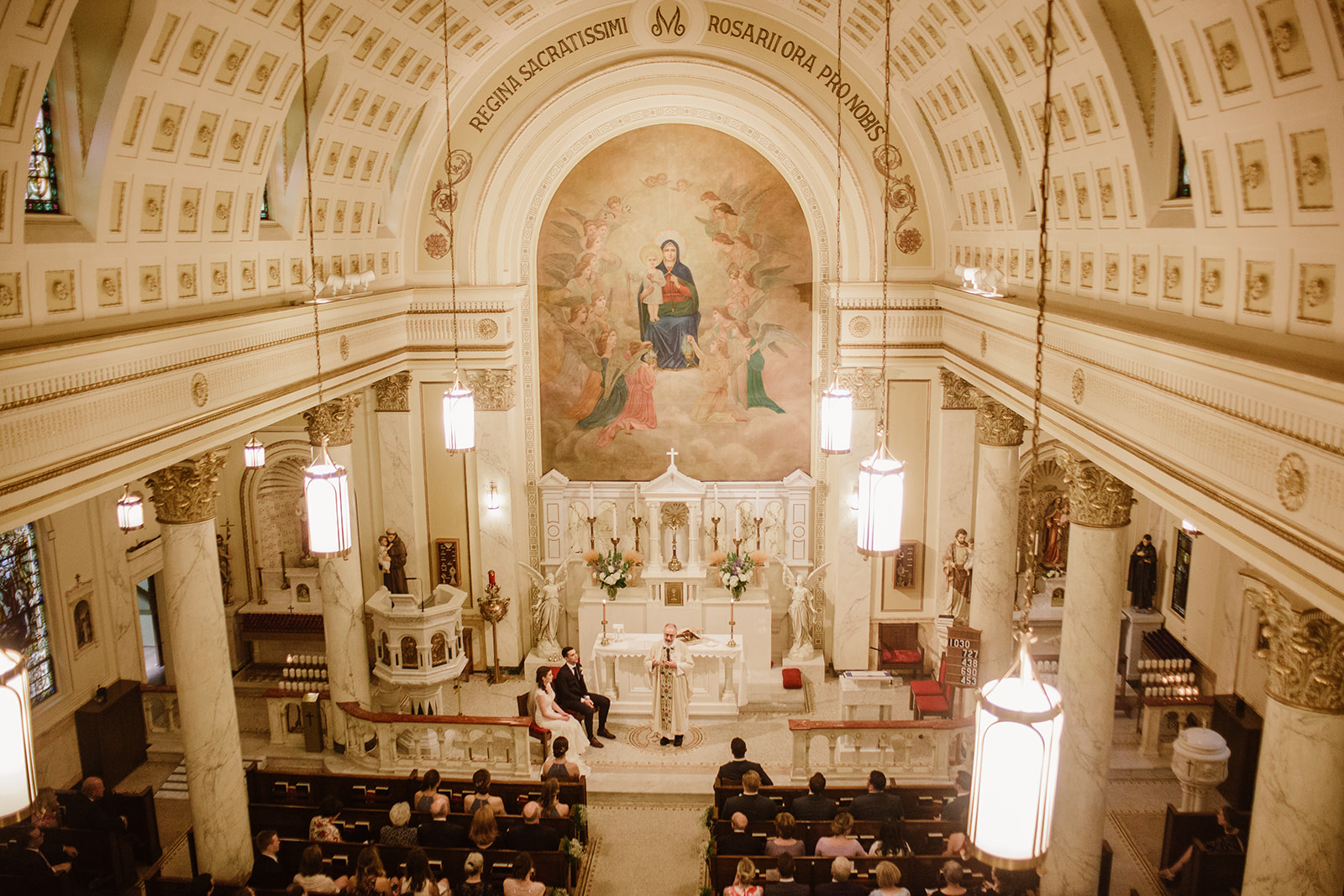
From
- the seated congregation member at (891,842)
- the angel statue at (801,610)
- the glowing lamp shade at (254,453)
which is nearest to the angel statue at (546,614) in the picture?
the angel statue at (801,610)

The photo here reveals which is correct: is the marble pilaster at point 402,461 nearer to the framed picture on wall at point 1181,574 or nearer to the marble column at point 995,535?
the marble column at point 995,535

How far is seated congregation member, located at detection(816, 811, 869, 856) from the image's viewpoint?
10484 millimetres

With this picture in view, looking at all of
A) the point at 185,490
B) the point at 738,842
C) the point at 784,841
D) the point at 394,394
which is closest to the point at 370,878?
the point at 738,842

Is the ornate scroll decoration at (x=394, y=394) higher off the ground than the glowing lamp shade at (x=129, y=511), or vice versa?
the ornate scroll decoration at (x=394, y=394)

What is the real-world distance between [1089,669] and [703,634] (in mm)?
8660

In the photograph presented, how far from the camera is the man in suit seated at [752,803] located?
11562 mm

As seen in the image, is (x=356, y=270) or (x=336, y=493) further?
(x=356, y=270)

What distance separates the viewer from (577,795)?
1251cm

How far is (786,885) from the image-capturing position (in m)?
9.63

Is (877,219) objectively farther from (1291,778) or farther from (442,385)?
(1291,778)

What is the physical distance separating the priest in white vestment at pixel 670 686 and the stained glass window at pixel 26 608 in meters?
9.05

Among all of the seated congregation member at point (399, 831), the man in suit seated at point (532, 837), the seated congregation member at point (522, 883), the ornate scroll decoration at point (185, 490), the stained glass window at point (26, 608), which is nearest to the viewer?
the seated congregation member at point (522, 883)

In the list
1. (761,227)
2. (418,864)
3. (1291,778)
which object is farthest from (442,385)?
(1291,778)

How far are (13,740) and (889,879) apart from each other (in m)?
7.36
